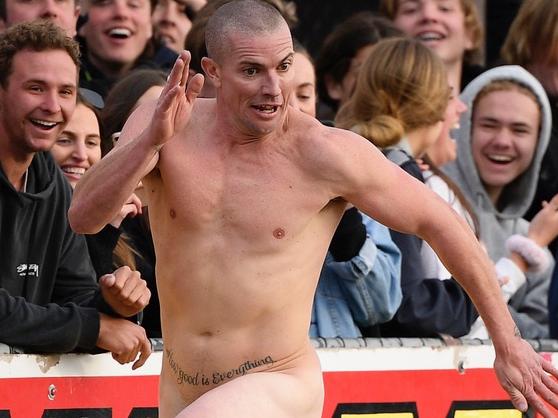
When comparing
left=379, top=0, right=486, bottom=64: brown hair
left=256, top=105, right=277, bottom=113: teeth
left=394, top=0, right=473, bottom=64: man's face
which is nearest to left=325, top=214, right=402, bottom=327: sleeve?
left=256, top=105, right=277, bottom=113: teeth

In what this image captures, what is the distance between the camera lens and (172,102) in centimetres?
431

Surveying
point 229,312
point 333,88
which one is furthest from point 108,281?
point 333,88

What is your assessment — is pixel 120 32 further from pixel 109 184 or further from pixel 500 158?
pixel 109 184

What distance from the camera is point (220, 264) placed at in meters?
4.81

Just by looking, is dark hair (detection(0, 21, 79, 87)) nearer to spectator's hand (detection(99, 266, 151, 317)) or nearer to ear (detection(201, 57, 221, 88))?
spectator's hand (detection(99, 266, 151, 317))

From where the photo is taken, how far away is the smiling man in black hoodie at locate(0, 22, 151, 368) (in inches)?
203

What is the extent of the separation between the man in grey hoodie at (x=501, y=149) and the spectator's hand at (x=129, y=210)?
241 cm

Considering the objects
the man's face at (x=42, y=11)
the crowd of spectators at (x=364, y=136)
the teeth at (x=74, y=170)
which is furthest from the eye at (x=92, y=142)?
the man's face at (x=42, y=11)

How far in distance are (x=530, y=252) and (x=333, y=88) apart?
1565 millimetres

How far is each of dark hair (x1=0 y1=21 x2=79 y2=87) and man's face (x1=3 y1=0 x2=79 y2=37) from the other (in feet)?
3.44

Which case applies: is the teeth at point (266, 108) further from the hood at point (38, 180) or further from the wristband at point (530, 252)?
the wristband at point (530, 252)

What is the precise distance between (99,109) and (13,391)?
A: 1836 millimetres

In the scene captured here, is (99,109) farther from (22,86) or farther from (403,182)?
(403,182)

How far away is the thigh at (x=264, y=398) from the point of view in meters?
4.51
